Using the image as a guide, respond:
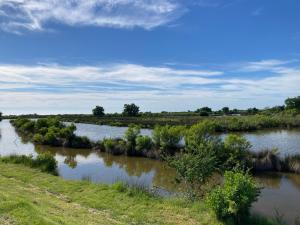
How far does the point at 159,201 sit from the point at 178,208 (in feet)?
3.06

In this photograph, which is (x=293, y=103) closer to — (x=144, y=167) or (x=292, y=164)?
(x=292, y=164)

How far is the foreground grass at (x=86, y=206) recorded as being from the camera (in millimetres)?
8414

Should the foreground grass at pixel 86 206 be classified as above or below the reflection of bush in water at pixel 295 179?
above

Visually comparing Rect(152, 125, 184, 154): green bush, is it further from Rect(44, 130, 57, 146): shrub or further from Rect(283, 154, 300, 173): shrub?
Rect(44, 130, 57, 146): shrub

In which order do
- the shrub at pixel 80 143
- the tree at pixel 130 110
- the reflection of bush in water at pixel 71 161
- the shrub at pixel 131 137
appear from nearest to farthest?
the reflection of bush in water at pixel 71 161
the shrub at pixel 131 137
the shrub at pixel 80 143
the tree at pixel 130 110

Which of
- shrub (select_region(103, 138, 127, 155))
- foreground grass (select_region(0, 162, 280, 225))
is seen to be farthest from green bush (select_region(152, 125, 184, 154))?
foreground grass (select_region(0, 162, 280, 225))

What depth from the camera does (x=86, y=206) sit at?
11.5 meters

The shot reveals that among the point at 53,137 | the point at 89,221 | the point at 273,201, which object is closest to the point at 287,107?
the point at 53,137

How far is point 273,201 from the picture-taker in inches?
580

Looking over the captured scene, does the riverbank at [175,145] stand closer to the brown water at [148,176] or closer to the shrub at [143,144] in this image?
the shrub at [143,144]

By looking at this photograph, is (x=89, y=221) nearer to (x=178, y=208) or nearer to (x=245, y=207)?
(x=178, y=208)

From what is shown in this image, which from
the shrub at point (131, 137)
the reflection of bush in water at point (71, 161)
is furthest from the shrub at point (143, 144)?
the reflection of bush in water at point (71, 161)

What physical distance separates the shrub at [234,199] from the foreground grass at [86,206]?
1.26 ft

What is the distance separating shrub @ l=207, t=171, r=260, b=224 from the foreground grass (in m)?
0.38
